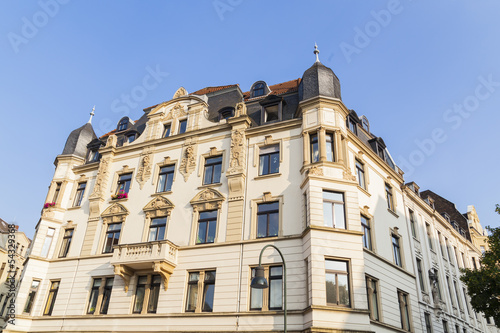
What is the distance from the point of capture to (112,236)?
95.0ft

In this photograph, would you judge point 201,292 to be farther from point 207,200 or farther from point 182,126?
point 182,126

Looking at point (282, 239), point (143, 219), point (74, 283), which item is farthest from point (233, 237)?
point (74, 283)

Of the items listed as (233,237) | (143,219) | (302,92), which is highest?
(302,92)

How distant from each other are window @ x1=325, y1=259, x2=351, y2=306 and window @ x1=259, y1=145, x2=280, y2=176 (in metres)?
7.25

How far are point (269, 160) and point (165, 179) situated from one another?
26.7 feet

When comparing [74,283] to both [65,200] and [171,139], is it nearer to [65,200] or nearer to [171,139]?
[65,200]

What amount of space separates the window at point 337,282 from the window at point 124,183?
1687 cm

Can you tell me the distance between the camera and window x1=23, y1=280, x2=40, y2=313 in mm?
28800

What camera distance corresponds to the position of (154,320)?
2392cm

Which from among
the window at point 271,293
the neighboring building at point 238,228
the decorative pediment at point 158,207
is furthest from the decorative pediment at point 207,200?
the window at point 271,293

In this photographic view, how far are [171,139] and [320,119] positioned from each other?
460 inches

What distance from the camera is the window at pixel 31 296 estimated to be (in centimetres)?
2880

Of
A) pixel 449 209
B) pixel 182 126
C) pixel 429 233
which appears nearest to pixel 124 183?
pixel 182 126

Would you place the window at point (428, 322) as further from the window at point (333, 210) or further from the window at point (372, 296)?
the window at point (333, 210)
